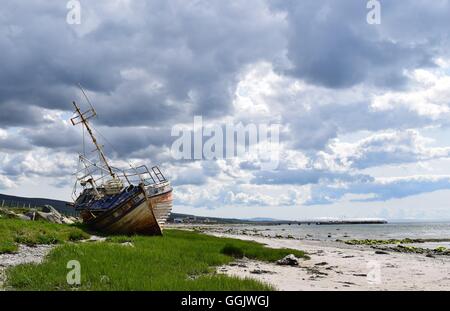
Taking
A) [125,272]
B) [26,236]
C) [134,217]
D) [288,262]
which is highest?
[134,217]

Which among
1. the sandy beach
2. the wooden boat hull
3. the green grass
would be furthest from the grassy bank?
the wooden boat hull

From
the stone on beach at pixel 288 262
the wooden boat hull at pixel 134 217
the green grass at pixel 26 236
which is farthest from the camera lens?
the wooden boat hull at pixel 134 217

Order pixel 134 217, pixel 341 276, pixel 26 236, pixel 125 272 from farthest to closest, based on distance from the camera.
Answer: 1. pixel 134 217
2. pixel 26 236
3. pixel 341 276
4. pixel 125 272

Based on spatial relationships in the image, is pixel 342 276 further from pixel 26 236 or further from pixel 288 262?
pixel 26 236

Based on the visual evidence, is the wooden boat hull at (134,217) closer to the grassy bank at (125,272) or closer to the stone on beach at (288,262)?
the grassy bank at (125,272)

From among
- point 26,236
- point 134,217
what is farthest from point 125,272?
point 134,217

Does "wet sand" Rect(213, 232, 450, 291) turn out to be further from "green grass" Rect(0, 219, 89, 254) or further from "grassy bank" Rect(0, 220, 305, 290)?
"green grass" Rect(0, 219, 89, 254)

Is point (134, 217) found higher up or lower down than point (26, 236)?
higher up

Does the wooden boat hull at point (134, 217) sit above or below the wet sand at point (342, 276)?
above

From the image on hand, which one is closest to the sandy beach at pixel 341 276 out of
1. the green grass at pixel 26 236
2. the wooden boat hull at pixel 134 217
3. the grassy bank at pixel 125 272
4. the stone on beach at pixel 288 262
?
the stone on beach at pixel 288 262

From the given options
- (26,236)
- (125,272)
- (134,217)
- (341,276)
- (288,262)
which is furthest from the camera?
(134,217)
